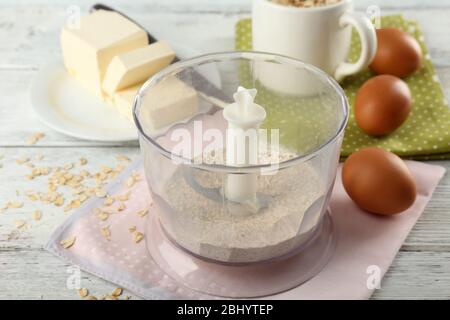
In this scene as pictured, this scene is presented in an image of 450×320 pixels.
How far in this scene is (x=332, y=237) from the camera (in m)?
0.90

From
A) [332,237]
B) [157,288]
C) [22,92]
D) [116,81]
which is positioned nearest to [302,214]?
[332,237]

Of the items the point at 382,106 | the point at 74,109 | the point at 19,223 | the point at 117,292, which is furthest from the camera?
the point at 74,109

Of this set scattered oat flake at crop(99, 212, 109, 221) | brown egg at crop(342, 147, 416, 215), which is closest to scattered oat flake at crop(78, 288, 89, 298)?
scattered oat flake at crop(99, 212, 109, 221)

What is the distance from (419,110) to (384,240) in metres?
0.31

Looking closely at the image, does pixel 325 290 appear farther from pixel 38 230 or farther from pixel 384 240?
pixel 38 230

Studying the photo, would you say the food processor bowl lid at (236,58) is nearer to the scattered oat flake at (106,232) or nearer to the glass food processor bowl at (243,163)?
the glass food processor bowl at (243,163)

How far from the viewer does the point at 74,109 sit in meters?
1.16

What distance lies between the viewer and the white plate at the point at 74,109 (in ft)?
3.56

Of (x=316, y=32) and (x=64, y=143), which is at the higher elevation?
(x=316, y=32)

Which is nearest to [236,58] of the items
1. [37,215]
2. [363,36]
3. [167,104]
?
[167,104]

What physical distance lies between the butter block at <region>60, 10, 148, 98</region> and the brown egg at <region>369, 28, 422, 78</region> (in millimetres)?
390

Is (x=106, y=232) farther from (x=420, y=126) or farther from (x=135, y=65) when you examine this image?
(x=420, y=126)

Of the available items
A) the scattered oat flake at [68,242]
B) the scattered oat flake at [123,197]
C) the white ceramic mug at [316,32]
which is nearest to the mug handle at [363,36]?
the white ceramic mug at [316,32]

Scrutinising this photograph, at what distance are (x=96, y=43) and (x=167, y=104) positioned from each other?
1.00ft
